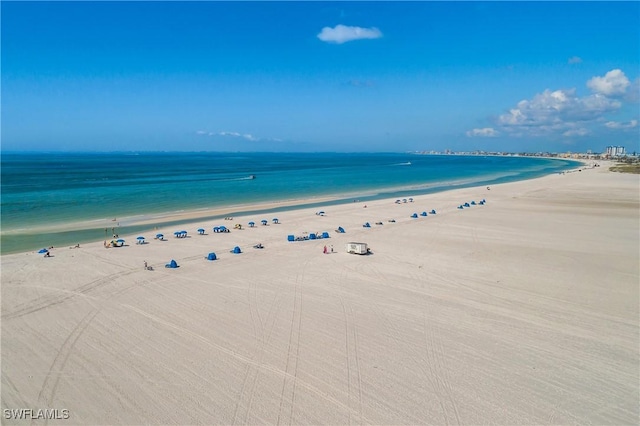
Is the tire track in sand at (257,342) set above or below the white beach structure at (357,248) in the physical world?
below

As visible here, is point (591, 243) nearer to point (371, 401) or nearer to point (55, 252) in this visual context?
point (371, 401)

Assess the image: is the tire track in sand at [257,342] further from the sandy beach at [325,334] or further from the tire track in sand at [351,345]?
the tire track in sand at [351,345]

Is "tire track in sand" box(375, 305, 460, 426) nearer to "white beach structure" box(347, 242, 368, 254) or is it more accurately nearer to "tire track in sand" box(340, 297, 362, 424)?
"tire track in sand" box(340, 297, 362, 424)

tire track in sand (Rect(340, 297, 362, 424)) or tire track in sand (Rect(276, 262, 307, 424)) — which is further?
tire track in sand (Rect(340, 297, 362, 424))

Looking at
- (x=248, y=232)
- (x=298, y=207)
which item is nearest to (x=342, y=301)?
(x=248, y=232)

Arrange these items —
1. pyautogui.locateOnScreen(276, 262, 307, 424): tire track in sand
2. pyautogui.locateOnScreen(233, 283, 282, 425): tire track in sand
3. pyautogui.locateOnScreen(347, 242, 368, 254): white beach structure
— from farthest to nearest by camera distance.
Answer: pyautogui.locateOnScreen(347, 242, 368, 254): white beach structure
pyautogui.locateOnScreen(276, 262, 307, 424): tire track in sand
pyautogui.locateOnScreen(233, 283, 282, 425): tire track in sand

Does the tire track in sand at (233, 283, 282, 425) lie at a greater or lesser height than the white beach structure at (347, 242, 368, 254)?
lesser

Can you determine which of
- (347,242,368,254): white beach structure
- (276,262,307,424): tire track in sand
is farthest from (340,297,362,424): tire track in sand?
(347,242,368,254): white beach structure

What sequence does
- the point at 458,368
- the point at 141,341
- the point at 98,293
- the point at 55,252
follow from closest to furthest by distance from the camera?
the point at 458,368 → the point at 141,341 → the point at 98,293 → the point at 55,252

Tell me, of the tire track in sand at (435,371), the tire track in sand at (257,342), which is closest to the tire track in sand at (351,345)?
the tire track in sand at (435,371)
